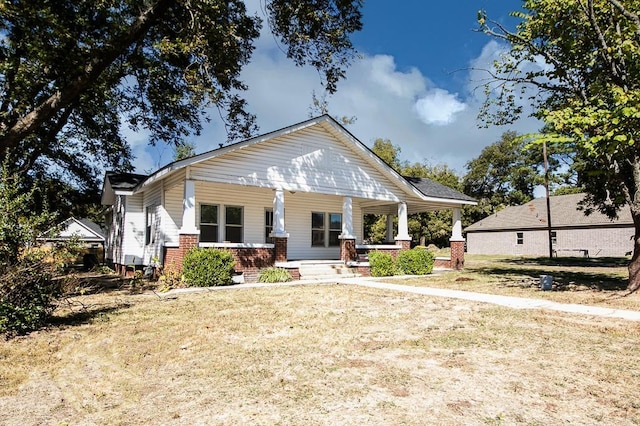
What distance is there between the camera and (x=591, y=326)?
702 cm

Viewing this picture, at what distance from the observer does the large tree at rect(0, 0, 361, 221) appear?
437 inches

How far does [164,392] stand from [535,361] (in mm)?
4327

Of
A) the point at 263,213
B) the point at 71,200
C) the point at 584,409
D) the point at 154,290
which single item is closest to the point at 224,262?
the point at 154,290

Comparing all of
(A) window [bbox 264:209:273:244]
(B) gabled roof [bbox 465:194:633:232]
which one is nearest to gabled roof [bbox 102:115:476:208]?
(A) window [bbox 264:209:273:244]

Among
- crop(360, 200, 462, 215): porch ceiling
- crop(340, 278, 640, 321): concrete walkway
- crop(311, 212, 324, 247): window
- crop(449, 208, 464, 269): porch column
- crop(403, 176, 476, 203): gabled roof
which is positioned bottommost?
crop(340, 278, 640, 321): concrete walkway

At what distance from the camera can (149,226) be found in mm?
17312

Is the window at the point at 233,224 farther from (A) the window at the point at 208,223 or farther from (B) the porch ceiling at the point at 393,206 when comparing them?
(B) the porch ceiling at the point at 393,206

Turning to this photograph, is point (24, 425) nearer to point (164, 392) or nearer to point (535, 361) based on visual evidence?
point (164, 392)

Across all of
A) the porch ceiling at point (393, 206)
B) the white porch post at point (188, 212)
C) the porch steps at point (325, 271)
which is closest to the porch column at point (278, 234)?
the porch steps at point (325, 271)

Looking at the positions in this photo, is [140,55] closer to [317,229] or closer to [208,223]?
[208,223]

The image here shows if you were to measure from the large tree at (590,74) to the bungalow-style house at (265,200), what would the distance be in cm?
586

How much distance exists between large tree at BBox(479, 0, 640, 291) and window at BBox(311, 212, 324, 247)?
8984 millimetres

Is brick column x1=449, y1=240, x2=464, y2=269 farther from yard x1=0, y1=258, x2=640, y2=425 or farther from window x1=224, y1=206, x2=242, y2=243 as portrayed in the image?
yard x1=0, y1=258, x2=640, y2=425

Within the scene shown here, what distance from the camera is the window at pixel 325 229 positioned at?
1941 cm
